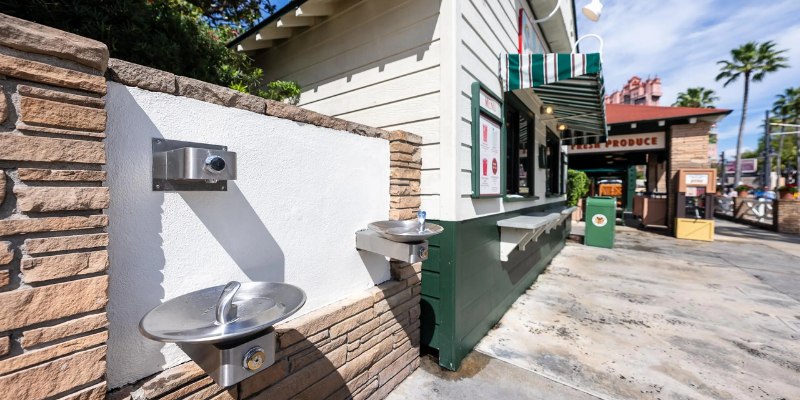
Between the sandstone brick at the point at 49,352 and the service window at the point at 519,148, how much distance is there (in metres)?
4.10

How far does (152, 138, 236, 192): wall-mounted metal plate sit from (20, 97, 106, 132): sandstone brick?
23 cm

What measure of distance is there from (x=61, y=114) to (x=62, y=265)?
18.9 inches

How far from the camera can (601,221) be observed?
818cm

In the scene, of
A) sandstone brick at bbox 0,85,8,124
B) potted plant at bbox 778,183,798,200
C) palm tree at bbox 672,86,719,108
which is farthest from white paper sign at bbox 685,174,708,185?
palm tree at bbox 672,86,719,108

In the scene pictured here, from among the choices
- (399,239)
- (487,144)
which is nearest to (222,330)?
(399,239)

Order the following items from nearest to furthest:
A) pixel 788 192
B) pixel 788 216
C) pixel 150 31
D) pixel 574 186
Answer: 1. pixel 150 31
2. pixel 788 192
3. pixel 788 216
4. pixel 574 186

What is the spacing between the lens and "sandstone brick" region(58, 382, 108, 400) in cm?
102

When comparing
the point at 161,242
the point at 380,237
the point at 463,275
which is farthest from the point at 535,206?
the point at 161,242

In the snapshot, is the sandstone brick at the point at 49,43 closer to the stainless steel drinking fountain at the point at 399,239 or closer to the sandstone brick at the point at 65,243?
the sandstone brick at the point at 65,243

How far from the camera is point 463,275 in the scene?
288 centimetres

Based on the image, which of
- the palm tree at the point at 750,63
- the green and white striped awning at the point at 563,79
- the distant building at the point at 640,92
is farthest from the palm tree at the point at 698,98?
the green and white striped awning at the point at 563,79

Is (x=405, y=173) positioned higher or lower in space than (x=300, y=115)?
lower

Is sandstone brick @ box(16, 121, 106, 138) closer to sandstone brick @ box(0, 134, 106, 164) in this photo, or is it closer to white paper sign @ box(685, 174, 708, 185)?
sandstone brick @ box(0, 134, 106, 164)

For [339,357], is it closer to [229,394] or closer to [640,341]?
[229,394]
